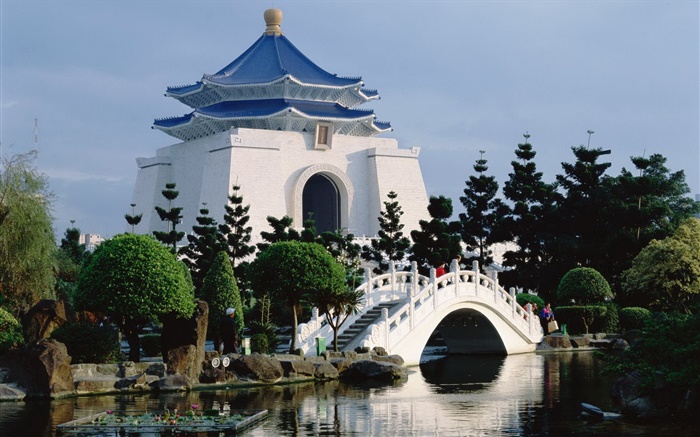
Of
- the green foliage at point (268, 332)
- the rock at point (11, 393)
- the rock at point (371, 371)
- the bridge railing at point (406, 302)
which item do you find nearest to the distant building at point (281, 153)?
the bridge railing at point (406, 302)

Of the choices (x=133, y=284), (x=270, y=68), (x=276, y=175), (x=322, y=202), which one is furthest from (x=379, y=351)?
(x=270, y=68)

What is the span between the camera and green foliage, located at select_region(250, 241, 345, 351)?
2312cm

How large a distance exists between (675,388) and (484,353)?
15.6m

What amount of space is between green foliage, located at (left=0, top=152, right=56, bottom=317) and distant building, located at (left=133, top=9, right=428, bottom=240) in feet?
75.1

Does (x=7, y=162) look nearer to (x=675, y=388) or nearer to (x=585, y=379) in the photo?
(x=585, y=379)

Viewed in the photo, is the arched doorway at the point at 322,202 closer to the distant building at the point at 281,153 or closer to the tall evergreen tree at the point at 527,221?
the distant building at the point at 281,153

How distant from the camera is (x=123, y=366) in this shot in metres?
17.7

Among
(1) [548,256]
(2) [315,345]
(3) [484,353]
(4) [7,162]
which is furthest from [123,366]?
(1) [548,256]

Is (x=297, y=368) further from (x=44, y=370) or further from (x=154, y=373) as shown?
(x=44, y=370)

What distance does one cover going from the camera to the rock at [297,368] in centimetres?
1920

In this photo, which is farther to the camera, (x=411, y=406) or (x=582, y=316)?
(x=582, y=316)

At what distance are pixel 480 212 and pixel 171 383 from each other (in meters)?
25.0

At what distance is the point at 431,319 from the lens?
80.1 ft

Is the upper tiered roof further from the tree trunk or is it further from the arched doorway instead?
the tree trunk
